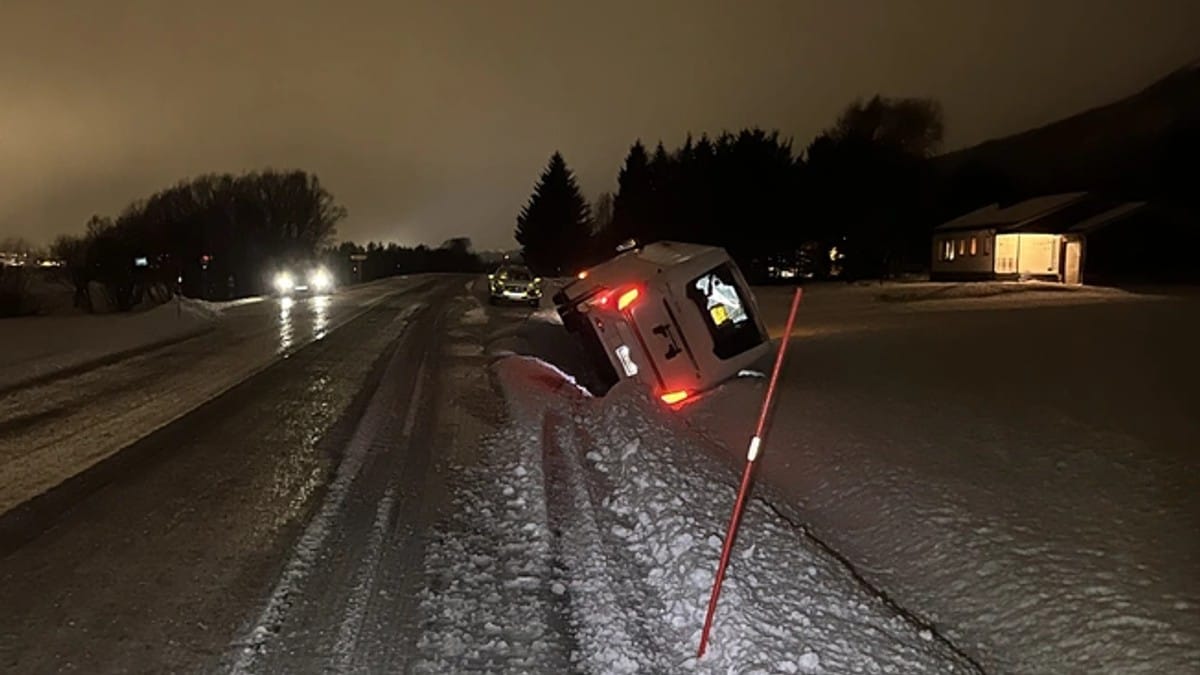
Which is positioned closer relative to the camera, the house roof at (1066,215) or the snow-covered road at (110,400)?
the snow-covered road at (110,400)

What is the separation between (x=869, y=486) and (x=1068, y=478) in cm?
151

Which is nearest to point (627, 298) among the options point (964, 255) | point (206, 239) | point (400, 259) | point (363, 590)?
point (363, 590)

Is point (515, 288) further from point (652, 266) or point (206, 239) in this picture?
point (206, 239)

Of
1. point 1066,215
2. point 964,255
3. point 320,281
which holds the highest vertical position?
point 1066,215

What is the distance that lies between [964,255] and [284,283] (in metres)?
38.9

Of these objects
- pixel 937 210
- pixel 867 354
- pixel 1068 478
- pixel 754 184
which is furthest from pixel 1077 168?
pixel 1068 478

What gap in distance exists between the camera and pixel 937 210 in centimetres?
6756

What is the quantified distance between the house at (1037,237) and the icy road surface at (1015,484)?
31.1m

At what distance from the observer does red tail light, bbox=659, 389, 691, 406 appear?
12.9 m

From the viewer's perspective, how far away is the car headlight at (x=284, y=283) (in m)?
56.0

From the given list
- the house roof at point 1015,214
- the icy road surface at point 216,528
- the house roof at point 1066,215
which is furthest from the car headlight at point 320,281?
the icy road surface at point 216,528

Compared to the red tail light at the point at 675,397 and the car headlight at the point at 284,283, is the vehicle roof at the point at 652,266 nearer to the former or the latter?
the red tail light at the point at 675,397

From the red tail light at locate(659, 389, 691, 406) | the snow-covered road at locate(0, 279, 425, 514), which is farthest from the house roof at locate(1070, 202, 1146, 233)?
the red tail light at locate(659, 389, 691, 406)

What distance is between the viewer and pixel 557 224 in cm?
8856
